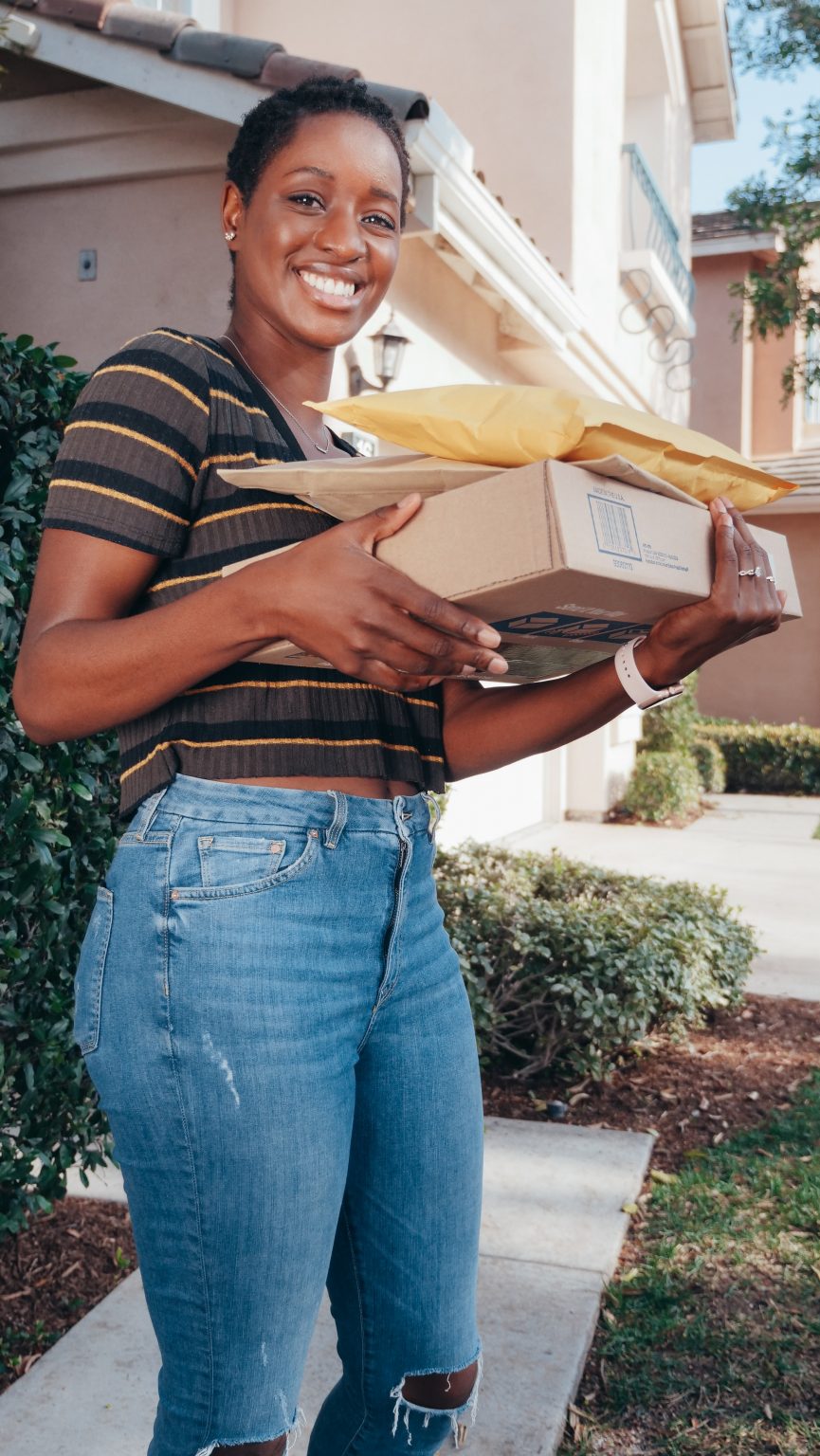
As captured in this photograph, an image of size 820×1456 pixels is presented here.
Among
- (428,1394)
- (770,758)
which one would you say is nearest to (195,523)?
(428,1394)

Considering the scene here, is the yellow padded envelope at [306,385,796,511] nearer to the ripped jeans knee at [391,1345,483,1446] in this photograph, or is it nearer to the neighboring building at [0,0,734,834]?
the ripped jeans knee at [391,1345,483,1446]

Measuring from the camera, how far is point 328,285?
171cm

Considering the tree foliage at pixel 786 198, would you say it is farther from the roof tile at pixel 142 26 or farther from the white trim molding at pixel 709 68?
the roof tile at pixel 142 26

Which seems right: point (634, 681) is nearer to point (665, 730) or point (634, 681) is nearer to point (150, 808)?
point (150, 808)

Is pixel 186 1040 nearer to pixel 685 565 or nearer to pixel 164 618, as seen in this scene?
pixel 164 618

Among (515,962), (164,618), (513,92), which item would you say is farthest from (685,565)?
(513,92)

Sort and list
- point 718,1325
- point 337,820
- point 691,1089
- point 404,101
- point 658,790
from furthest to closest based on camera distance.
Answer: point 658,790 → point 404,101 → point 691,1089 → point 718,1325 → point 337,820

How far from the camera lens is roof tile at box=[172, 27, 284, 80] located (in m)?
5.16

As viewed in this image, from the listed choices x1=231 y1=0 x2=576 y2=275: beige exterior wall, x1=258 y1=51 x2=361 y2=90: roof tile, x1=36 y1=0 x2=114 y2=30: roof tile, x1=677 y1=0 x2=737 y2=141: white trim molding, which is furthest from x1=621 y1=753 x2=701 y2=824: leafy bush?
x1=677 y1=0 x2=737 y2=141: white trim molding

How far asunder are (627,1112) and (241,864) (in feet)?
11.4

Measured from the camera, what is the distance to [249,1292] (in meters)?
1.36

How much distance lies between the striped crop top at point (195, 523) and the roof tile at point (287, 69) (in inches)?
159

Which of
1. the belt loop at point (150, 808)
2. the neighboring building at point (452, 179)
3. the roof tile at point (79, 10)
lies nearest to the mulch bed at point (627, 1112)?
the belt loop at point (150, 808)

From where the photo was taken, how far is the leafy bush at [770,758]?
14.0 metres
